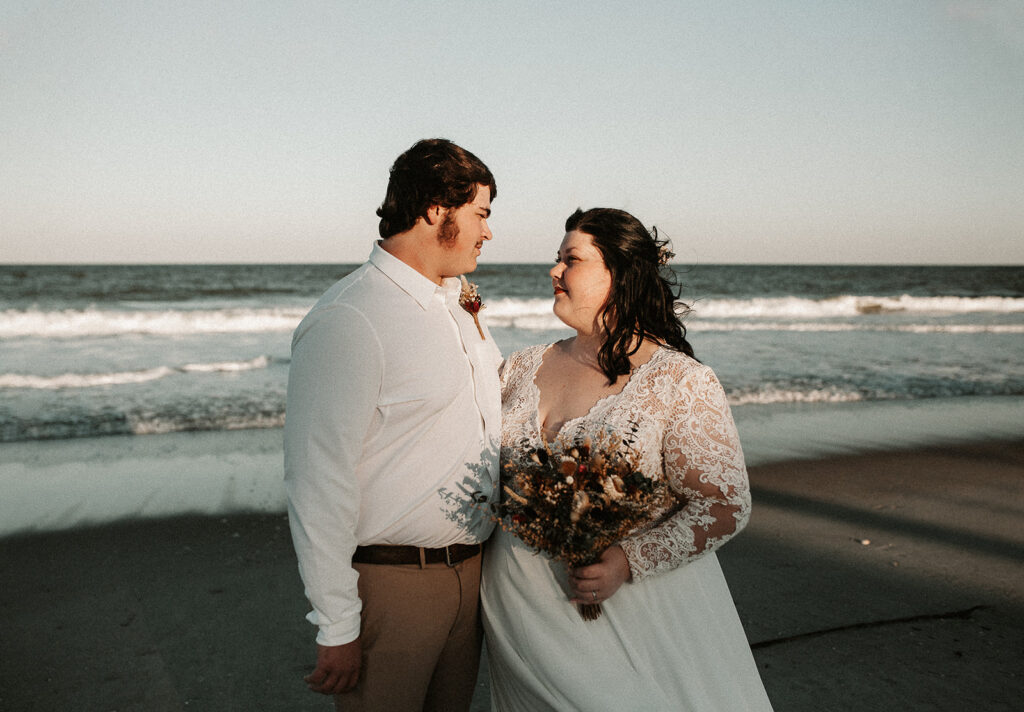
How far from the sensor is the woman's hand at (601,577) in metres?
2.29

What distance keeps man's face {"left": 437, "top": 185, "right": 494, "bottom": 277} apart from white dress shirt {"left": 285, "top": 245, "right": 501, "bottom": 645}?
10 centimetres

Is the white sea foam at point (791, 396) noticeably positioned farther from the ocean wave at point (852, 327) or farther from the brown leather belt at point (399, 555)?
the brown leather belt at point (399, 555)

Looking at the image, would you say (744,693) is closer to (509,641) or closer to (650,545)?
(650,545)

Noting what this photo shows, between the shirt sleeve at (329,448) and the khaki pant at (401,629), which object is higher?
the shirt sleeve at (329,448)

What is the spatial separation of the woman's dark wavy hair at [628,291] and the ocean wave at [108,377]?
10716 millimetres

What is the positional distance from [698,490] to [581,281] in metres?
0.93

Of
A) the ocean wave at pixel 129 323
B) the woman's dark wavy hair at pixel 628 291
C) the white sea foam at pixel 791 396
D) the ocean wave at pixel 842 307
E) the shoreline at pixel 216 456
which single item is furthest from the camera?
the ocean wave at pixel 842 307

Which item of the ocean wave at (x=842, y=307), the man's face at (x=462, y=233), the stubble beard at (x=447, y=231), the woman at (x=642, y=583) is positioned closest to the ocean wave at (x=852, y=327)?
the ocean wave at (x=842, y=307)

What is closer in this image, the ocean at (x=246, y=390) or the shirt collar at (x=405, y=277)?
the shirt collar at (x=405, y=277)

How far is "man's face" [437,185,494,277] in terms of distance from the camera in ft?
8.02

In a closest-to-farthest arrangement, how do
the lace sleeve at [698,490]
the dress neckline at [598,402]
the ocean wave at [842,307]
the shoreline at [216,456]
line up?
the lace sleeve at [698,490] < the dress neckline at [598,402] < the shoreline at [216,456] < the ocean wave at [842,307]

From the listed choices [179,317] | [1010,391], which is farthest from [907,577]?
[179,317]

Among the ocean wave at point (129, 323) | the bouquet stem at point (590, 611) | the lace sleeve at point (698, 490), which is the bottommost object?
the ocean wave at point (129, 323)

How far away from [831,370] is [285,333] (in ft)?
42.4
